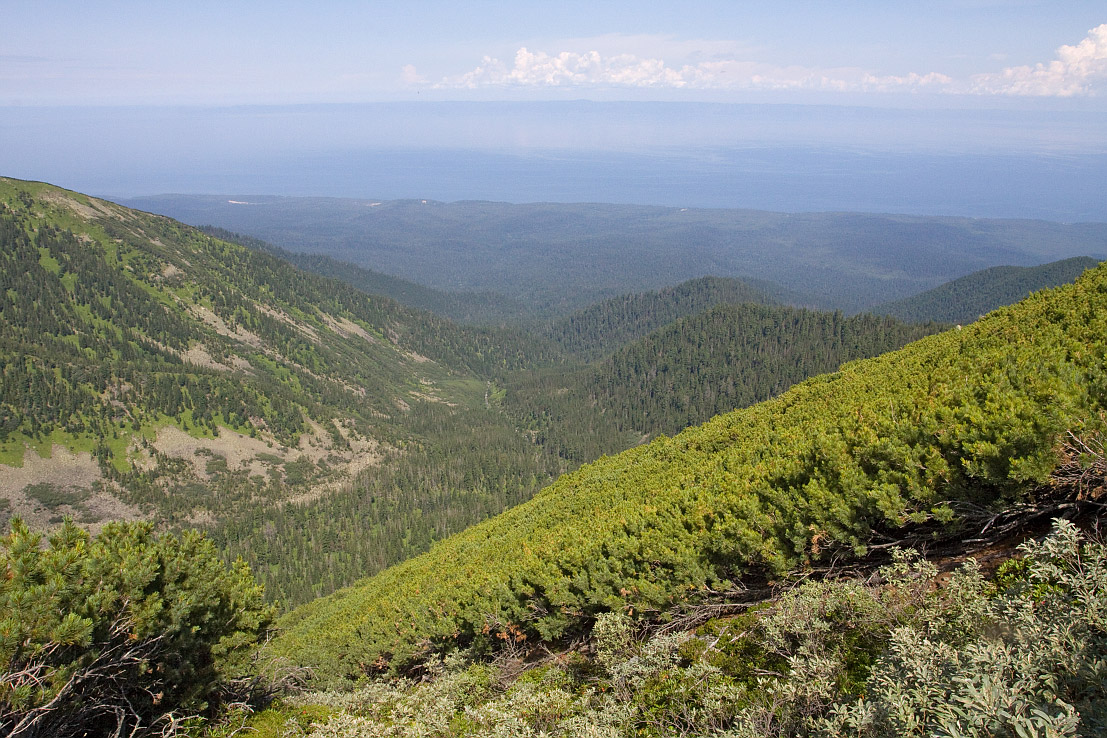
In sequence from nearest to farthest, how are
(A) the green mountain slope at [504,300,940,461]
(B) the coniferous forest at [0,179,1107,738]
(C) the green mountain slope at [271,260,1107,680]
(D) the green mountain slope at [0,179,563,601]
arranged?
(B) the coniferous forest at [0,179,1107,738] < (C) the green mountain slope at [271,260,1107,680] < (D) the green mountain slope at [0,179,563,601] < (A) the green mountain slope at [504,300,940,461]

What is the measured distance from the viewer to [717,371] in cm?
18075

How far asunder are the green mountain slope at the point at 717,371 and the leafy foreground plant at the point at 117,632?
473 feet

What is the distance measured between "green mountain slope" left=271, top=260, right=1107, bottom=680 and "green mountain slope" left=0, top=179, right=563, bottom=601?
91.6 metres

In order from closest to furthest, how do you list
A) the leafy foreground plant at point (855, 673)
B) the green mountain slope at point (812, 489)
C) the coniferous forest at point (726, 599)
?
the leafy foreground plant at point (855, 673)
the coniferous forest at point (726, 599)
the green mountain slope at point (812, 489)

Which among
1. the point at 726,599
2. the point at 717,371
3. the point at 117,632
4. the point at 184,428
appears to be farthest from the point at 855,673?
the point at 717,371

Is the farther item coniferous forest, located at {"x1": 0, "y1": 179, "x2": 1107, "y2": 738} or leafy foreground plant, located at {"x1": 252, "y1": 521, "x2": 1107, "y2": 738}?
coniferous forest, located at {"x1": 0, "y1": 179, "x2": 1107, "y2": 738}

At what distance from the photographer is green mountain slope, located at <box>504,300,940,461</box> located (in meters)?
155

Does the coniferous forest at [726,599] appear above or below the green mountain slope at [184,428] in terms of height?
above

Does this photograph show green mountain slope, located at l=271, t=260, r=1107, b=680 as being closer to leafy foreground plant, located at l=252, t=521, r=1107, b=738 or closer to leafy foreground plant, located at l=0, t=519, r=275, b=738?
leafy foreground plant, located at l=252, t=521, r=1107, b=738

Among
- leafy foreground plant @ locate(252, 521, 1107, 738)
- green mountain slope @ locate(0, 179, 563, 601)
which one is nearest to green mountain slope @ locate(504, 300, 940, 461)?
green mountain slope @ locate(0, 179, 563, 601)

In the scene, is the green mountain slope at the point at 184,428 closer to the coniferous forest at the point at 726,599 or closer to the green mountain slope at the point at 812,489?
the green mountain slope at the point at 812,489

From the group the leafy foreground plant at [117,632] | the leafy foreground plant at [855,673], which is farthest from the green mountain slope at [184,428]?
the leafy foreground plant at [855,673]

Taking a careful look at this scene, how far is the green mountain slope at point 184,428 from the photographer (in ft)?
387

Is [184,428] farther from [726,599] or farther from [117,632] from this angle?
[726,599]
